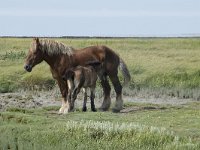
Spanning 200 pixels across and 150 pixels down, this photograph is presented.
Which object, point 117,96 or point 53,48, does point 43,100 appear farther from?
point 53,48

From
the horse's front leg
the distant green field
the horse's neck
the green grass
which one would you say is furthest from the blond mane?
the distant green field

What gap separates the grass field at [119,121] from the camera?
1421cm

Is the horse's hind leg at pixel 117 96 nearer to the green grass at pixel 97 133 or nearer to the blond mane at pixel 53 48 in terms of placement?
the blond mane at pixel 53 48

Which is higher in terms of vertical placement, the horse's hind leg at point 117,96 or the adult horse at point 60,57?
the adult horse at point 60,57

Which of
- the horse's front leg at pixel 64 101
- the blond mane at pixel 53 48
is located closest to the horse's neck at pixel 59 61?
the blond mane at pixel 53 48

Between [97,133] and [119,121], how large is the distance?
279cm

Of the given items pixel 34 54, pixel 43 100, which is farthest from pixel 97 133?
pixel 43 100

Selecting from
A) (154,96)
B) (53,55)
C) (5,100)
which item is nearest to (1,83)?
(5,100)

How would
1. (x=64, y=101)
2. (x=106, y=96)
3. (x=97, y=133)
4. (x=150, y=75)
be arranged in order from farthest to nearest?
(x=150, y=75), (x=106, y=96), (x=64, y=101), (x=97, y=133)

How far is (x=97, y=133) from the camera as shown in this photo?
15.0 metres

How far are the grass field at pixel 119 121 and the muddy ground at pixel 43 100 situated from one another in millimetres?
1071

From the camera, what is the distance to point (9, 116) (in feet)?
61.1

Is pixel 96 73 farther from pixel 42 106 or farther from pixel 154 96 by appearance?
pixel 154 96

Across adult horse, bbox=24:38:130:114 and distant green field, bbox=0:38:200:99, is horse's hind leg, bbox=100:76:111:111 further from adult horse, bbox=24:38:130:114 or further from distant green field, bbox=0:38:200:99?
distant green field, bbox=0:38:200:99
